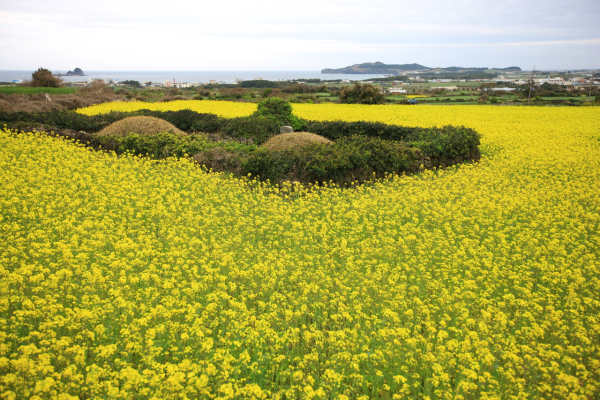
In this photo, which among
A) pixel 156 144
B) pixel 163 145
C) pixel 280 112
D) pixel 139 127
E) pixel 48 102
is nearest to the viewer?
pixel 156 144

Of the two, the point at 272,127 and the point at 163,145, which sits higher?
the point at 272,127

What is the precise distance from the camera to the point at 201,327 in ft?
15.8

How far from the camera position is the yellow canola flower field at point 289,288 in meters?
→ 4.24

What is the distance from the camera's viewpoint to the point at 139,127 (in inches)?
700

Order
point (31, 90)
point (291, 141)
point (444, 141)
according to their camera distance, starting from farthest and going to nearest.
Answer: point (31, 90)
point (444, 141)
point (291, 141)

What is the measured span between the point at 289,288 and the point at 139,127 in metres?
14.4

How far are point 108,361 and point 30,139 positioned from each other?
1340 cm

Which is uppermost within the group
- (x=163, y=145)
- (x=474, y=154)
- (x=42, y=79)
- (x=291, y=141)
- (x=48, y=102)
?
(x=42, y=79)

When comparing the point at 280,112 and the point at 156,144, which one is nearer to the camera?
the point at 156,144

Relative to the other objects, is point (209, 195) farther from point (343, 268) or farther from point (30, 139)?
Answer: point (30, 139)

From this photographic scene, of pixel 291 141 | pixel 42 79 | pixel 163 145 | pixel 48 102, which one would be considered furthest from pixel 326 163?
pixel 42 79

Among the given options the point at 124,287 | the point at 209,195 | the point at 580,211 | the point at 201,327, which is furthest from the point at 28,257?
the point at 580,211

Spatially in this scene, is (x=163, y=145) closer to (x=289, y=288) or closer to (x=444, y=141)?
(x=289, y=288)

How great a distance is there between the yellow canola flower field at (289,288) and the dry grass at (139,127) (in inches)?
175
